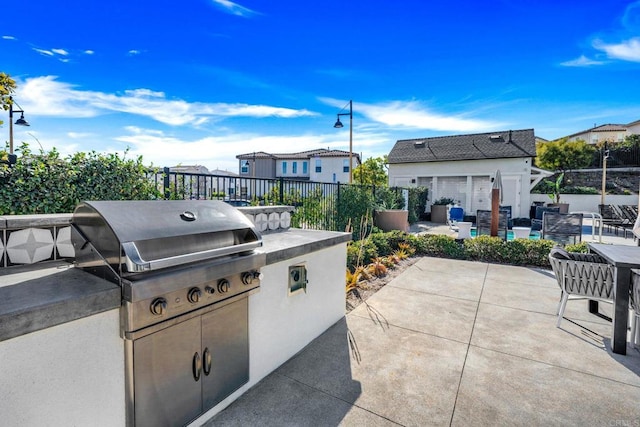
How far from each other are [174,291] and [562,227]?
9.40m

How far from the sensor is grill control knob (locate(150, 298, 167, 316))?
4.98 ft

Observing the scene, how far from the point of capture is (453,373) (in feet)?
8.57

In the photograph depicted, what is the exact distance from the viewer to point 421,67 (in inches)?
401

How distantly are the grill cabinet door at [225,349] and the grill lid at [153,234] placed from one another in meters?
0.45

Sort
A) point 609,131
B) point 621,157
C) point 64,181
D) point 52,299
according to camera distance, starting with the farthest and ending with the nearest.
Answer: point 609,131 < point 621,157 < point 64,181 < point 52,299

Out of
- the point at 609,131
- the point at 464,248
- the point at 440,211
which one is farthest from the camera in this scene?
the point at 609,131

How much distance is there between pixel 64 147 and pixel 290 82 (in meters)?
8.61

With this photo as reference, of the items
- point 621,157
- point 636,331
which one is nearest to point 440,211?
point 636,331

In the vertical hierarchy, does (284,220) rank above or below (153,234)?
below

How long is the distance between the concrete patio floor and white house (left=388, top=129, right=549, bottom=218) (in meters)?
14.1

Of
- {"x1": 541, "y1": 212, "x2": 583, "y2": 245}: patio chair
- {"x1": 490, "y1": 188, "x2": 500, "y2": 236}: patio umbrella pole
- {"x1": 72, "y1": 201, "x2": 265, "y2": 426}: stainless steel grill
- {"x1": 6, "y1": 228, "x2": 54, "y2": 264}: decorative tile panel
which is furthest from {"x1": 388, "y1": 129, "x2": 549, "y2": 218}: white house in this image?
{"x1": 6, "y1": 228, "x2": 54, "y2": 264}: decorative tile panel

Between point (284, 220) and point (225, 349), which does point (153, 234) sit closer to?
point (225, 349)

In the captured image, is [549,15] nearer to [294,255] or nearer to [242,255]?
[294,255]

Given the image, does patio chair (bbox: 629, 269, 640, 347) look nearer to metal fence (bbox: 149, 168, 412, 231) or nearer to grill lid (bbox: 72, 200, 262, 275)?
grill lid (bbox: 72, 200, 262, 275)
